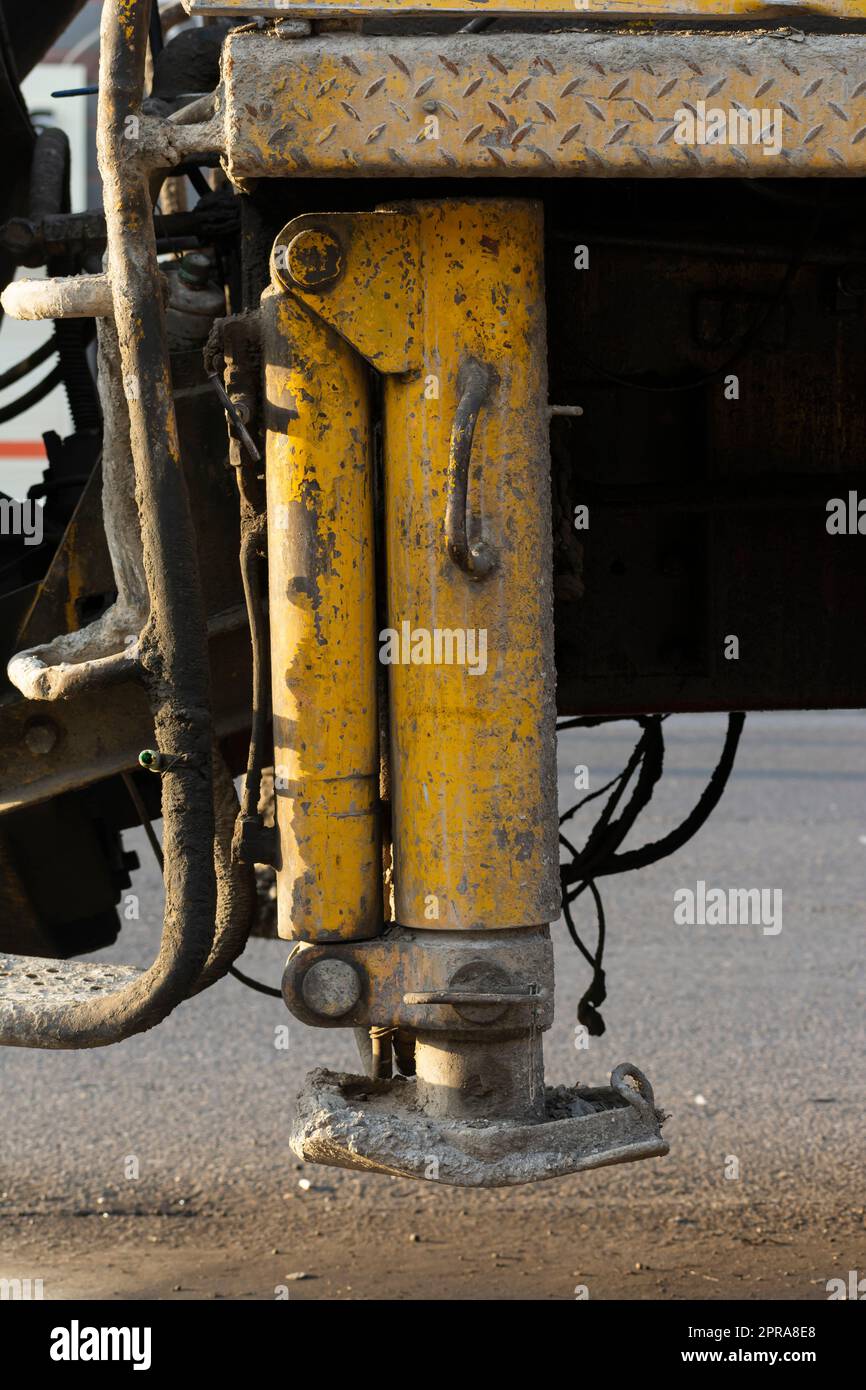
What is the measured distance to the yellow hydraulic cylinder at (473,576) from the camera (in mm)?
1931

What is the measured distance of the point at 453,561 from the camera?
76.2 inches

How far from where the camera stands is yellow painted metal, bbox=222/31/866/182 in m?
1.80

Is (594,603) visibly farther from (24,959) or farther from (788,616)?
(24,959)

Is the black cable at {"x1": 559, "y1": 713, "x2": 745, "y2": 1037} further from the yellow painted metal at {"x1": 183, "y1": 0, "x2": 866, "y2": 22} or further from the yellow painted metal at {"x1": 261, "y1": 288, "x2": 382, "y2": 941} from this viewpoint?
the yellow painted metal at {"x1": 183, "y1": 0, "x2": 866, "y2": 22}

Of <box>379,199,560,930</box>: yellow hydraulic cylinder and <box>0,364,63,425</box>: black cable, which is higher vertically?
<box>0,364,63,425</box>: black cable

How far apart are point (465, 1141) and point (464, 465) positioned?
0.74m

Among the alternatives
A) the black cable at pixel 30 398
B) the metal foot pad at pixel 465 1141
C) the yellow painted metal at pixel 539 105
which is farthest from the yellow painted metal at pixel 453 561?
the black cable at pixel 30 398

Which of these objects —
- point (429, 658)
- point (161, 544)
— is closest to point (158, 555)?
point (161, 544)

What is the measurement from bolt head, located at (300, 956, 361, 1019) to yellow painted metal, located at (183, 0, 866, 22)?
1021 mm

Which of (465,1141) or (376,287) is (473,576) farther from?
(465,1141)

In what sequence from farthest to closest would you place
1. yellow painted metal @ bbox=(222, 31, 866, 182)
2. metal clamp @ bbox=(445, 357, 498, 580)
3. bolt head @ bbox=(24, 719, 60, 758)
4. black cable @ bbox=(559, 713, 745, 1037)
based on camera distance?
black cable @ bbox=(559, 713, 745, 1037) < bolt head @ bbox=(24, 719, 60, 758) < metal clamp @ bbox=(445, 357, 498, 580) < yellow painted metal @ bbox=(222, 31, 866, 182)

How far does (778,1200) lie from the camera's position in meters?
3.70

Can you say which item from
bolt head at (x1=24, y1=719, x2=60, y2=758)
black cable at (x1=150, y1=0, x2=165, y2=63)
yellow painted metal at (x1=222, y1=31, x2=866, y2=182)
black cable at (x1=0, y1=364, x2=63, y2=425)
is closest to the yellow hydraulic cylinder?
yellow painted metal at (x1=222, y1=31, x2=866, y2=182)

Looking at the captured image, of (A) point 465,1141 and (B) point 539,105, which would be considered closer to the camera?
(B) point 539,105
